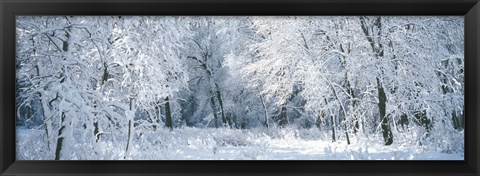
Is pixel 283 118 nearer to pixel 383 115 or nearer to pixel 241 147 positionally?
pixel 241 147

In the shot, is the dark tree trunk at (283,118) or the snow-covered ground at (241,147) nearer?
the snow-covered ground at (241,147)

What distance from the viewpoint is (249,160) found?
217 cm

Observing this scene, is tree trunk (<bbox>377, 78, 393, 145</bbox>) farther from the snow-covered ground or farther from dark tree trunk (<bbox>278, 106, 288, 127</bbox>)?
dark tree trunk (<bbox>278, 106, 288, 127</bbox>)

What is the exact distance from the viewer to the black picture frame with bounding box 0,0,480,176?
82.6 inches

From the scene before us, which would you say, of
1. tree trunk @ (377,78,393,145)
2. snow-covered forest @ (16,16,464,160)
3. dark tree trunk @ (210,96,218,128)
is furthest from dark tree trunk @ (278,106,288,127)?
tree trunk @ (377,78,393,145)

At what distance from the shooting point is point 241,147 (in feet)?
7.89

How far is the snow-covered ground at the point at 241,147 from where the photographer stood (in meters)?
2.30

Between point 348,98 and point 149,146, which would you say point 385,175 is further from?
point 149,146

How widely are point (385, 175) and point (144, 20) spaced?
1.34 m

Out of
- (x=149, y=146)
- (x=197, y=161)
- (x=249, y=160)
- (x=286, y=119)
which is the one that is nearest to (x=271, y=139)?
(x=286, y=119)
